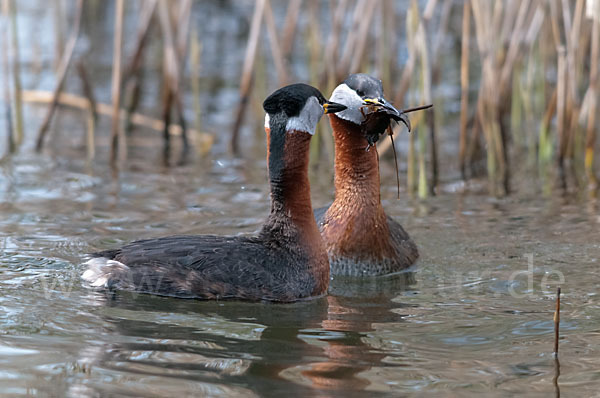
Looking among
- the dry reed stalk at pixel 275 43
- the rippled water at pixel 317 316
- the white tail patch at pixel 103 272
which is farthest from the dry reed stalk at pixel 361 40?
the white tail patch at pixel 103 272

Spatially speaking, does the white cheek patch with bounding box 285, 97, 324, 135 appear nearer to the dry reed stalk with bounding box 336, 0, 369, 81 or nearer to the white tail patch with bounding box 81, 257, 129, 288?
the white tail patch with bounding box 81, 257, 129, 288

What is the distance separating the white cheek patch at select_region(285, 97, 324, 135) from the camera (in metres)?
6.23

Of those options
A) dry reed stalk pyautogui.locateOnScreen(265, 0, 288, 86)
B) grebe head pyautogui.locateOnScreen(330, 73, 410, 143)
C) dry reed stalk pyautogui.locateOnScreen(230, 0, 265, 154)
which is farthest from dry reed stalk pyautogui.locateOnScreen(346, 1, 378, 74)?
grebe head pyautogui.locateOnScreen(330, 73, 410, 143)

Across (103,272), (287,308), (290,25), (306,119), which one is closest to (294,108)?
(306,119)

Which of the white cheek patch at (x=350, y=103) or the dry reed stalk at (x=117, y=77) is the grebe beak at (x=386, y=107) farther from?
the dry reed stalk at (x=117, y=77)

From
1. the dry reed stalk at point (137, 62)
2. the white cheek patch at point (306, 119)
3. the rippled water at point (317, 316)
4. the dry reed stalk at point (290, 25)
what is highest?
the dry reed stalk at point (290, 25)

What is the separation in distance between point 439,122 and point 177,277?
293 inches

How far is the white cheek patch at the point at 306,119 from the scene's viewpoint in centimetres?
623

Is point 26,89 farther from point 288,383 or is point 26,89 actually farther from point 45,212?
point 288,383

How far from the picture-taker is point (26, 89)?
1388 cm

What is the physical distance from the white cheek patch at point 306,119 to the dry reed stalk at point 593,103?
13.5 feet

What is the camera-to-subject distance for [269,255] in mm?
6387

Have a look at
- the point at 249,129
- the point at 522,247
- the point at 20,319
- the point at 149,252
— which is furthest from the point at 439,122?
the point at 20,319

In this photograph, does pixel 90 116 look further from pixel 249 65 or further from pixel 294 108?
pixel 294 108
